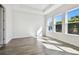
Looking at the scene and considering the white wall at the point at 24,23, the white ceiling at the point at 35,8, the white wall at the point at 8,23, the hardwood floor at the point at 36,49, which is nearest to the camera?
the hardwood floor at the point at 36,49

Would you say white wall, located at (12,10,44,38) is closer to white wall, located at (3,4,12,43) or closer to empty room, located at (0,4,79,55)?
empty room, located at (0,4,79,55)

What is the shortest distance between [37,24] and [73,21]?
216 centimetres

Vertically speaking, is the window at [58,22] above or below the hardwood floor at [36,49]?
above

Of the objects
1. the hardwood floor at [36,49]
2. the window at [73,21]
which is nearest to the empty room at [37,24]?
the window at [73,21]

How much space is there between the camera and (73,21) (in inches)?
200

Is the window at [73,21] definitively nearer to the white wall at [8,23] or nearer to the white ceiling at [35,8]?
the white ceiling at [35,8]

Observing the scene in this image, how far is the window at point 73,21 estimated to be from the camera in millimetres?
4852

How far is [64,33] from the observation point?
573cm

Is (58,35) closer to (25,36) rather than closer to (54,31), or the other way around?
(54,31)

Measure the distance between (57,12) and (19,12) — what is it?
1.88m

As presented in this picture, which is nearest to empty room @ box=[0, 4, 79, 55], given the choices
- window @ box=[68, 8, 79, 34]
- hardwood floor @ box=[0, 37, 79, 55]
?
window @ box=[68, 8, 79, 34]

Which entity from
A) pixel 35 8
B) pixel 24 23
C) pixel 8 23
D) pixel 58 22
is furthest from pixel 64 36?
pixel 8 23
